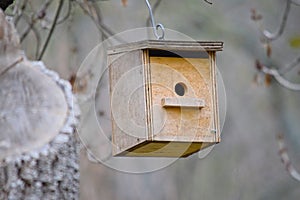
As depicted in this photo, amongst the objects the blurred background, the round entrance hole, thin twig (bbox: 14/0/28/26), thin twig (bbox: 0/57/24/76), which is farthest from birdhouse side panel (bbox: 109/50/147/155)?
the blurred background

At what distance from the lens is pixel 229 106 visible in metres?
8.33

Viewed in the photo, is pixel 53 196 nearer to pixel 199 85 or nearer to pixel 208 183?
pixel 199 85

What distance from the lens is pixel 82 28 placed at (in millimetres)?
7938

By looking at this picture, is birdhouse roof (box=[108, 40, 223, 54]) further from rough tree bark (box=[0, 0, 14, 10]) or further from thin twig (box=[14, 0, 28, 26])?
thin twig (box=[14, 0, 28, 26])

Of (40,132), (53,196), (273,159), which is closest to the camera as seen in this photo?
(40,132)

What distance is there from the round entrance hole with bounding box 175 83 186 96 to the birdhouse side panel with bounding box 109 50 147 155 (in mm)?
158

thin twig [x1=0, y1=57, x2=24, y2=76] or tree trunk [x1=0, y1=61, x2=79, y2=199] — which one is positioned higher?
thin twig [x1=0, y1=57, x2=24, y2=76]

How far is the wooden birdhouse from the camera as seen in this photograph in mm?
3664

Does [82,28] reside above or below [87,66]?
above

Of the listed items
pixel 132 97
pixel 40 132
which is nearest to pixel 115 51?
pixel 132 97

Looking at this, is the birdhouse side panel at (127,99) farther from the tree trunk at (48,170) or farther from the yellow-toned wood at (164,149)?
the tree trunk at (48,170)

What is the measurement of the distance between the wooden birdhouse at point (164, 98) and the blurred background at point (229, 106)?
3.68m

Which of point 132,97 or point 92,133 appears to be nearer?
point 132,97

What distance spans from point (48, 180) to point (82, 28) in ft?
14.0
